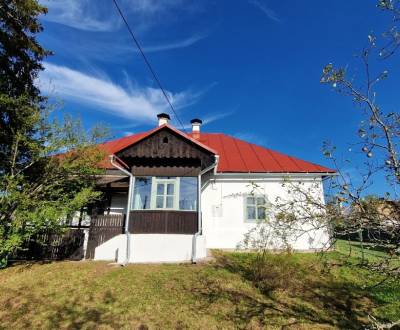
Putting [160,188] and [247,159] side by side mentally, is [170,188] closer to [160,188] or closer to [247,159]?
[160,188]

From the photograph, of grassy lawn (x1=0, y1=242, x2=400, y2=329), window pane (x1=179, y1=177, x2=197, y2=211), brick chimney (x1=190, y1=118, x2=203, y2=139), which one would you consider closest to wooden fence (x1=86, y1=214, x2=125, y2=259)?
grassy lawn (x1=0, y1=242, x2=400, y2=329)

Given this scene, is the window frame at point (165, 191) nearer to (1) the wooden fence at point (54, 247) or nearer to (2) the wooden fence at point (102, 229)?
(2) the wooden fence at point (102, 229)

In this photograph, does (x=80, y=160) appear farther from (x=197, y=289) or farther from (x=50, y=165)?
(x=197, y=289)

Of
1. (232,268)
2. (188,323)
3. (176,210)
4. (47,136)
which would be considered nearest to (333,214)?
(188,323)

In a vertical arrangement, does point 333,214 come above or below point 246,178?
below

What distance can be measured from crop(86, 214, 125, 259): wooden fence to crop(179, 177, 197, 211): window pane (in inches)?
114

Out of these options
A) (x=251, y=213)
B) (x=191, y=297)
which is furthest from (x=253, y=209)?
(x=191, y=297)

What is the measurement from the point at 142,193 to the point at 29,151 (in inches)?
190

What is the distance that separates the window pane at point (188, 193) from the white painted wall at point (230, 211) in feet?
6.62

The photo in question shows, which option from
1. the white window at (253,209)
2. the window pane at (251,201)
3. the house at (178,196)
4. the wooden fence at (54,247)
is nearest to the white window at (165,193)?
the house at (178,196)

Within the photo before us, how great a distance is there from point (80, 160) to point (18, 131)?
97.0 inches

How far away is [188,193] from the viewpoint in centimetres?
1138

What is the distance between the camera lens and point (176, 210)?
1097cm

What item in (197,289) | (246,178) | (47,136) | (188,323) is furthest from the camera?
(246,178)
